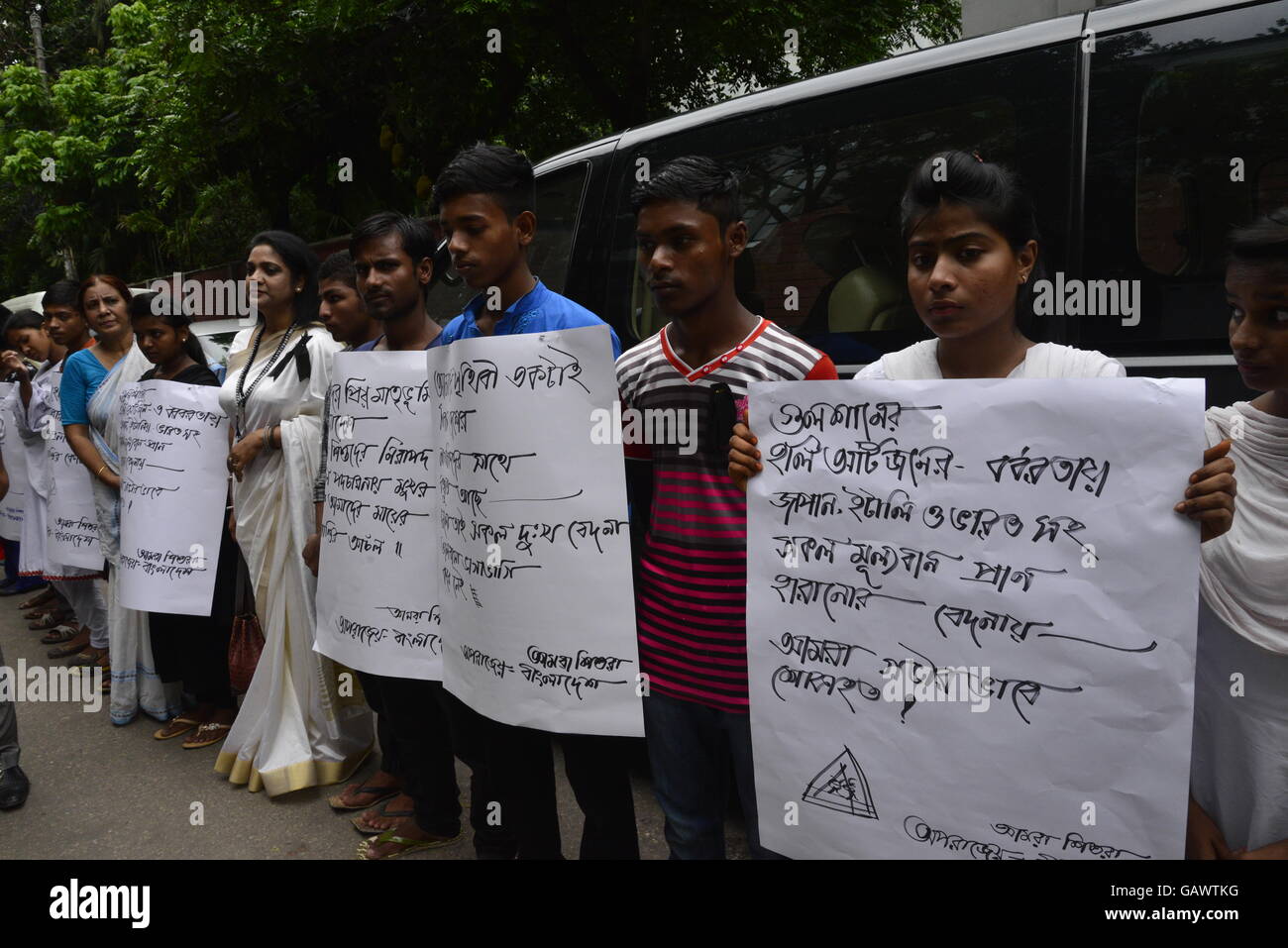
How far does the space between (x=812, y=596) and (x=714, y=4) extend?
7.63m

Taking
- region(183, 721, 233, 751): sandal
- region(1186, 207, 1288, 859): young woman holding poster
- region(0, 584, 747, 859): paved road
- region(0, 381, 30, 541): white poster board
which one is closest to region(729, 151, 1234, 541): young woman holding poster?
region(1186, 207, 1288, 859): young woman holding poster

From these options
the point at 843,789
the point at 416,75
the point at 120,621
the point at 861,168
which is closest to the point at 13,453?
the point at 120,621

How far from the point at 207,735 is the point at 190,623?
1.64 ft

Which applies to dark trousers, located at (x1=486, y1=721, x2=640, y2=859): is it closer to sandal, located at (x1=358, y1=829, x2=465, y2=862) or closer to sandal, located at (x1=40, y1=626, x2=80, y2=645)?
sandal, located at (x1=358, y1=829, x2=465, y2=862)

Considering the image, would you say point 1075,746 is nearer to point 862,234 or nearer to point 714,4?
point 862,234

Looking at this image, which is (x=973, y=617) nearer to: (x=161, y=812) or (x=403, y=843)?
(x=403, y=843)

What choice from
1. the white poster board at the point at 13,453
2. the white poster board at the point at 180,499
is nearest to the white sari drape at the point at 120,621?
the white poster board at the point at 180,499

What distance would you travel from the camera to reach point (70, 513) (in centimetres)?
471

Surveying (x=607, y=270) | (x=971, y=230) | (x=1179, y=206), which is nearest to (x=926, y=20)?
(x=607, y=270)

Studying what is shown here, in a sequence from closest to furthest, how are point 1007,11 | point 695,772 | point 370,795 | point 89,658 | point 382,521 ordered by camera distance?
1. point 695,772
2. point 382,521
3. point 370,795
4. point 89,658
5. point 1007,11

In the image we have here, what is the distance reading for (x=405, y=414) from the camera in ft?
8.48

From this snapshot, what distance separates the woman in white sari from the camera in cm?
335

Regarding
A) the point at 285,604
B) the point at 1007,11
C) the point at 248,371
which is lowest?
the point at 285,604

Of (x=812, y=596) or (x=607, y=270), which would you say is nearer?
(x=812, y=596)
